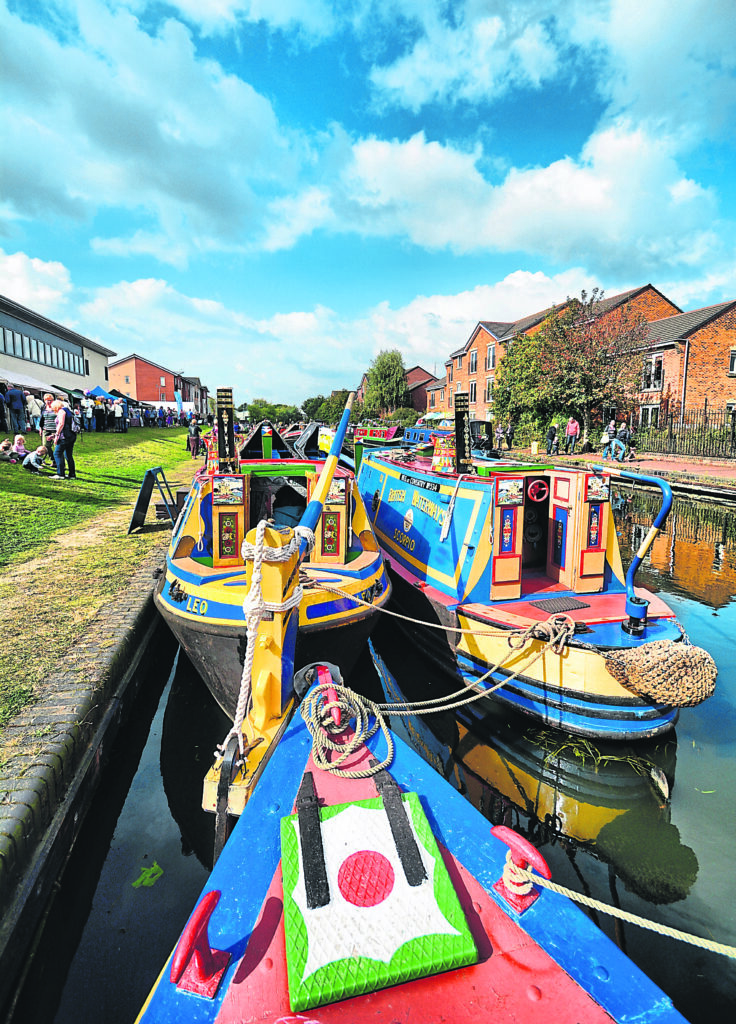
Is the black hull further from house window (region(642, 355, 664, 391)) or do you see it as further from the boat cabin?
house window (region(642, 355, 664, 391))

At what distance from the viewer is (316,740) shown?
3.35 meters

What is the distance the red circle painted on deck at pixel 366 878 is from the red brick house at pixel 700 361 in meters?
35.8

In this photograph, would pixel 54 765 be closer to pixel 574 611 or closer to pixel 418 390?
pixel 574 611

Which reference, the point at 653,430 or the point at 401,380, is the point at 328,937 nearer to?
the point at 653,430

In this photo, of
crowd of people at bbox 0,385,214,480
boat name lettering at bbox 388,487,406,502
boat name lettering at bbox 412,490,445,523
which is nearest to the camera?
boat name lettering at bbox 412,490,445,523

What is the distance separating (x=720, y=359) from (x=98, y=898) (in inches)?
1568

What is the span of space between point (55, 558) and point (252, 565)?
6.16 meters

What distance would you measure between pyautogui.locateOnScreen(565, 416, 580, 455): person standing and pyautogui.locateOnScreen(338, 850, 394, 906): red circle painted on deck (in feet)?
101

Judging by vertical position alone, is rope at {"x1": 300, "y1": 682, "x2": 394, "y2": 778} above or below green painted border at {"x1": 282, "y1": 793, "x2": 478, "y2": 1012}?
above

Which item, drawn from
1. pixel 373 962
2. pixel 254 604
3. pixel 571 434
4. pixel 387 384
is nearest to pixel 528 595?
pixel 254 604

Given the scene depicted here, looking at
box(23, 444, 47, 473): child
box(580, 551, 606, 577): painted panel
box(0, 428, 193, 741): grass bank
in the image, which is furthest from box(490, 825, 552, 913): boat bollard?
box(23, 444, 47, 473): child

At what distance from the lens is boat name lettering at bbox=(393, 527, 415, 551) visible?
30.1 ft

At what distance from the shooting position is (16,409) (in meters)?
23.1

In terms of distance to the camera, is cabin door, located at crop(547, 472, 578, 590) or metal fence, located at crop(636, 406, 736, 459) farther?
metal fence, located at crop(636, 406, 736, 459)
